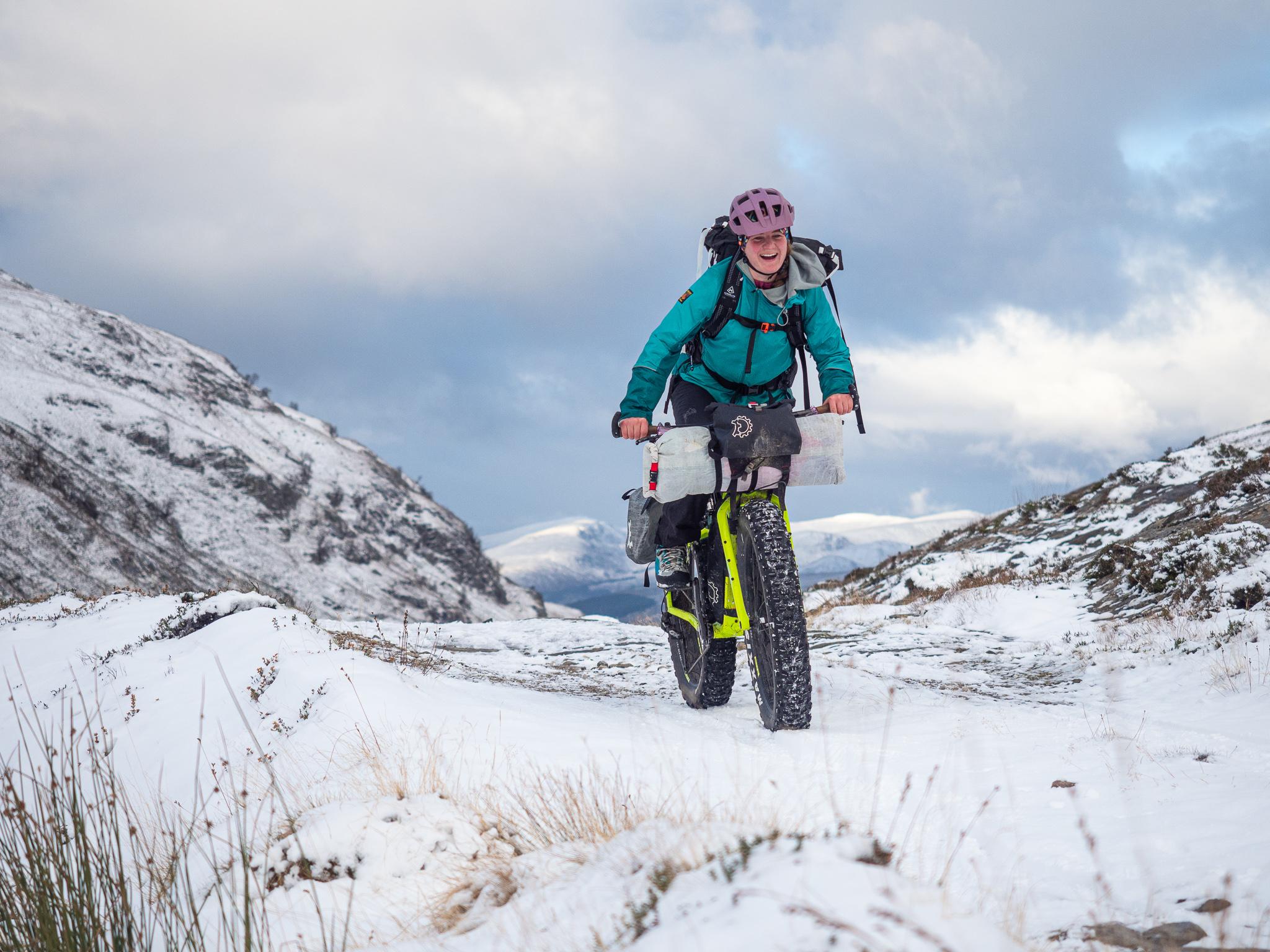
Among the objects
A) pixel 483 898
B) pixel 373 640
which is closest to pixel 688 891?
A: pixel 483 898

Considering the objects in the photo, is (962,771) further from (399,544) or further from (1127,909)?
(399,544)

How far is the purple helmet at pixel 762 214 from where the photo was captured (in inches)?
180

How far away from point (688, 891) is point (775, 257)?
12.5 ft

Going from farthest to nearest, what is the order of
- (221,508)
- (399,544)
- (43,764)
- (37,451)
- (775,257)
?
(399,544) → (221,508) → (37,451) → (43,764) → (775,257)

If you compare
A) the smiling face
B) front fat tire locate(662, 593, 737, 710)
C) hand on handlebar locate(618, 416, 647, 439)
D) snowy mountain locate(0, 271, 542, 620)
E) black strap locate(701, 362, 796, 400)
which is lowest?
front fat tire locate(662, 593, 737, 710)

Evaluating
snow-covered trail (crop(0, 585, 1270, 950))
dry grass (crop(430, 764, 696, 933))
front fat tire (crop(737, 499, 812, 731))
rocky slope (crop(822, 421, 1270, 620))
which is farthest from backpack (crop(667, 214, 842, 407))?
rocky slope (crop(822, 421, 1270, 620))

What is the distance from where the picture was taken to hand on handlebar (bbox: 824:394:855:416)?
15.9 ft

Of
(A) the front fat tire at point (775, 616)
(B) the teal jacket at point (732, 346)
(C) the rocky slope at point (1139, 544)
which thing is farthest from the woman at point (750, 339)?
(C) the rocky slope at point (1139, 544)

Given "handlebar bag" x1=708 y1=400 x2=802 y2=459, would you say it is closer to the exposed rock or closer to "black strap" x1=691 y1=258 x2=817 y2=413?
"black strap" x1=691 y1=258 x2=817 y2=413

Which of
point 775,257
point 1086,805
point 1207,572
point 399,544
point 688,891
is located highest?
point 399,544

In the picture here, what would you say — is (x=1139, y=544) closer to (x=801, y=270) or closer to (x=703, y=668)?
(x=703, y=668)

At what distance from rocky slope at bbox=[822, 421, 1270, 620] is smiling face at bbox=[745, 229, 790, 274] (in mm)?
5341

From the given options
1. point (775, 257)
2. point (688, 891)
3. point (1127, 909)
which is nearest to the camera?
point (688, 891)

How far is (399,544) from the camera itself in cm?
5803
